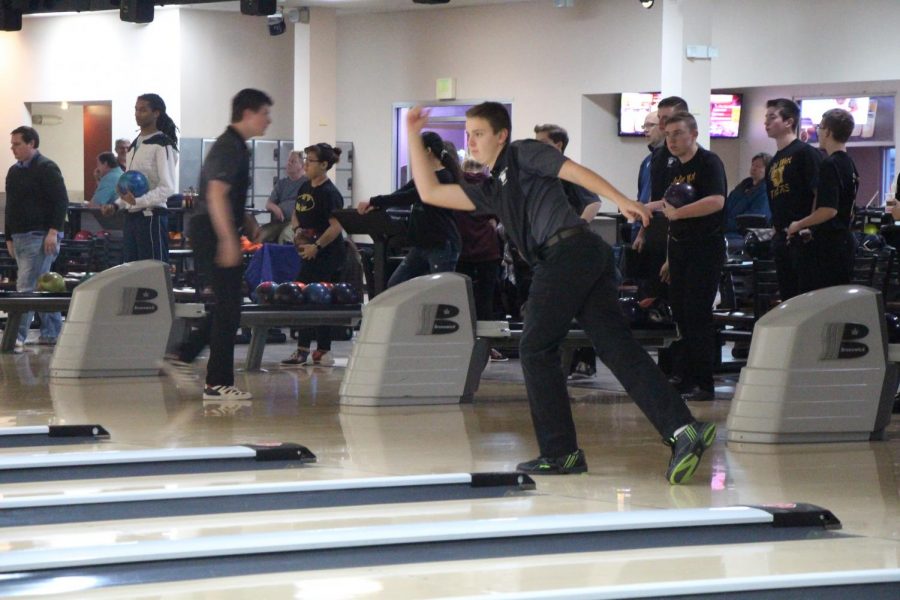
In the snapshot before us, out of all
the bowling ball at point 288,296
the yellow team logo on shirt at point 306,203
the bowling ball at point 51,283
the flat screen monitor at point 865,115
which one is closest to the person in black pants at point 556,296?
the bowling ball at point 288,296

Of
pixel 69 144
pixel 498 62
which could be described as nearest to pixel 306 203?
pixel 498 62

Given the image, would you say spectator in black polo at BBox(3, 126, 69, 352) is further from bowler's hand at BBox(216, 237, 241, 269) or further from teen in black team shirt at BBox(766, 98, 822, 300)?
teen in black team shirt at BBox(766, 98, 822, 300)

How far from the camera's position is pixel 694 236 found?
6926 millimetres

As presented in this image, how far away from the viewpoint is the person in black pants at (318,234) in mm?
9117

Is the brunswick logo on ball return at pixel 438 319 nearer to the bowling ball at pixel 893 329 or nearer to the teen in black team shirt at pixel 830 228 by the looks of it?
the teen in black team shirt at pixel 830 228

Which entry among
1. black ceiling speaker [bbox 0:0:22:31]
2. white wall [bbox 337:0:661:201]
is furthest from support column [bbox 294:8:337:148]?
black ceiling speaker [bbox 0:0:22:31]

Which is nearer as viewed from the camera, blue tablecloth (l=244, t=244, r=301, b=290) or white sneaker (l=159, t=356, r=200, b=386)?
white sneaker (l=159, t=356, r=200, b=386)

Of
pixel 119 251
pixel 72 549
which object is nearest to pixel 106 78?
pixel 119 251

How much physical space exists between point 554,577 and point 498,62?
15433 mm

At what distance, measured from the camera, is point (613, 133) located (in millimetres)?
17797

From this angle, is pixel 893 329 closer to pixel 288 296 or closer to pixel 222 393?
pixel 222 393

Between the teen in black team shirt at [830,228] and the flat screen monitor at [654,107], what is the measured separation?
398 inches

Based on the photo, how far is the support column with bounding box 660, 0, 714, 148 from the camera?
15391mm

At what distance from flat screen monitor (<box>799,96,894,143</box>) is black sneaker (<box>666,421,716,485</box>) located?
41.0ft
